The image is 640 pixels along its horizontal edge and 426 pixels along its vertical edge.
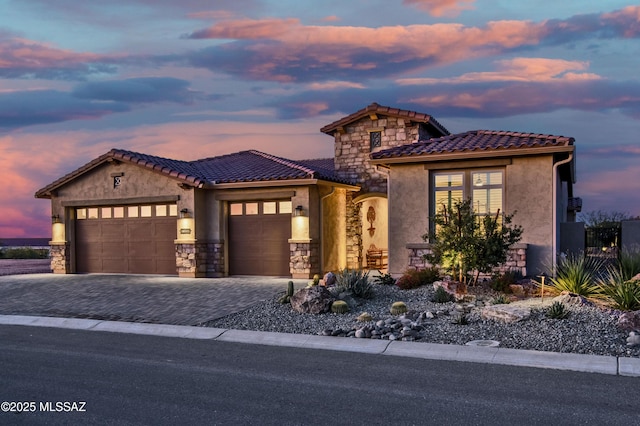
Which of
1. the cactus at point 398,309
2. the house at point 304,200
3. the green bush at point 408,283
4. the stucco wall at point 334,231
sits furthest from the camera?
the stucco wall at point 334,231

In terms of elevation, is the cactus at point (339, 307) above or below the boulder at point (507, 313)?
below

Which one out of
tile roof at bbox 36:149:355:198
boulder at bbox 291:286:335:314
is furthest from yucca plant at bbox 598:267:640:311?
tile roof at bbox 36:149:355:198

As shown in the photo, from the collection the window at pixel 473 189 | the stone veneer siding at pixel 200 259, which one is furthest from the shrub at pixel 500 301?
the stone veneer siding at pixel 200 259

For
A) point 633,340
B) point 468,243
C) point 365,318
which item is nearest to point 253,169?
point 468,243

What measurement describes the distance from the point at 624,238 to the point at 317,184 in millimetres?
9754

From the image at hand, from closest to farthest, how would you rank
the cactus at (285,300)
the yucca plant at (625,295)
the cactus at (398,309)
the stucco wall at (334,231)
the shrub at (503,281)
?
the yucca plant at (625,295) → the cactus at (398,309) → the cactus at (285,300) → the shrub at (503,281) → the stucco wall at (334,231)

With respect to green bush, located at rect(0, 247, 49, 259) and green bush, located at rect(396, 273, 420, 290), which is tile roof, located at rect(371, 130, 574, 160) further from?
green bush, located at rect(0, 247, 49, 259)

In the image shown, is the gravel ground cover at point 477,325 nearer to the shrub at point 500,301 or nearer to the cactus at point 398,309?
the cactus at point 398,309

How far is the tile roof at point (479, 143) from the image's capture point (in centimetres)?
1516

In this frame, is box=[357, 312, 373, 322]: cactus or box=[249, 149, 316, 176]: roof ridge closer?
box=[357, 312, 373, 322]: cactus

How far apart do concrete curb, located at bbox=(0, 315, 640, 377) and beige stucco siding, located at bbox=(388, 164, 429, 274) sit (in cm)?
717

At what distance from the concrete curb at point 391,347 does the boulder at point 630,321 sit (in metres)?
1.46

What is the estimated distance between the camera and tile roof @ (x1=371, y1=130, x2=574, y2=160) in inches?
597

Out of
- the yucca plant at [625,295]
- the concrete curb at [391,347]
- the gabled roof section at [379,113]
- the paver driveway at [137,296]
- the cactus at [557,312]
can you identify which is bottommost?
the paver driveway at [137,296]
